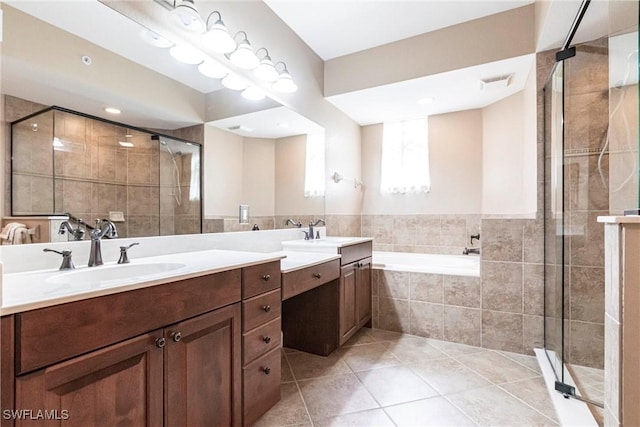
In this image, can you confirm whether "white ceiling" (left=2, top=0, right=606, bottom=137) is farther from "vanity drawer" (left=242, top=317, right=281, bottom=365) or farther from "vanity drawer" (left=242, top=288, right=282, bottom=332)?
"vanity drawer" (left=242, top=317, right=281, bottom=365)

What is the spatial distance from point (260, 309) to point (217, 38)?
149cm

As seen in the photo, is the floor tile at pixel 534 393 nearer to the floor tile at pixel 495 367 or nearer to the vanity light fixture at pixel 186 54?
the floor tile at pixel 495 367

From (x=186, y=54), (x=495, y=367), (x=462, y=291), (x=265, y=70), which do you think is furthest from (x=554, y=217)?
(x=186, y=54)

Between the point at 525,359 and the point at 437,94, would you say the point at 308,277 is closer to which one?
the point at 525,359

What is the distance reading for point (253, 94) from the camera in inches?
79.3

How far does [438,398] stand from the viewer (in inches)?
65.6

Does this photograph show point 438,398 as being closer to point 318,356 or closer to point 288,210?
point 318,356

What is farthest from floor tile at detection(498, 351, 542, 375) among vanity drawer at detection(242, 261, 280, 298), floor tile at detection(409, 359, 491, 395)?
vanity drawer at detection(242, 261, 280, 298)

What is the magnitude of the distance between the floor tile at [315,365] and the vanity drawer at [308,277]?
1.96 ft

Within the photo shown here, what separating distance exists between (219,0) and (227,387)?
2.10m

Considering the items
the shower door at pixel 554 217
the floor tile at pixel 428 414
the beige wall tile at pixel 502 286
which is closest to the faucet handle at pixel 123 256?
the floor tile at pixel 428 414

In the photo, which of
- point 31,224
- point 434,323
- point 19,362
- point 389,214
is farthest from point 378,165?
point 19,362

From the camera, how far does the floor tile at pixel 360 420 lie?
1.45 meters

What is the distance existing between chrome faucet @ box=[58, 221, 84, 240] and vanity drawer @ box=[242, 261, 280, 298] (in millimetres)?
690
